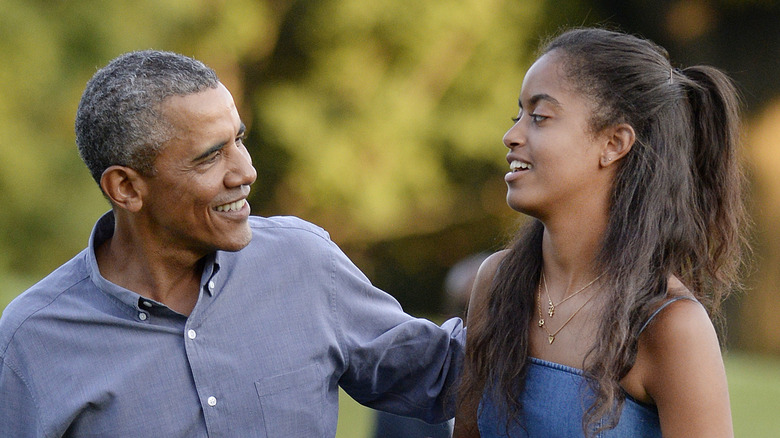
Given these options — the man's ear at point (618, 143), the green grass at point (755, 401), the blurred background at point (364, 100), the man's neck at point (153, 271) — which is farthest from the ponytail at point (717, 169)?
the blurred background at point (364, 100)

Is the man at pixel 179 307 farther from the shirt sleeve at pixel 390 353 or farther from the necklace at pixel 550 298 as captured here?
the necklace at pixel 550 298

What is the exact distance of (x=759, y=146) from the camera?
7.77 meters

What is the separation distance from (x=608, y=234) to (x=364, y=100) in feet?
17.7

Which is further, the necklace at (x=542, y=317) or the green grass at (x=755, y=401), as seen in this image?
the green grass at (x=755, y=401)

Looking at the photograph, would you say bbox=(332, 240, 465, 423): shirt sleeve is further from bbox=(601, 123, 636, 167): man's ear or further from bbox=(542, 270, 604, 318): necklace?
bbox=(601, 123, 636, 167): man's ear

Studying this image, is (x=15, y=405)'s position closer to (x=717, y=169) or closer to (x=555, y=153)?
(x=555, y=153)

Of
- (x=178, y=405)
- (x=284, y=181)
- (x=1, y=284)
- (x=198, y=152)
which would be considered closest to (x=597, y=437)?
(x=178, y=405)

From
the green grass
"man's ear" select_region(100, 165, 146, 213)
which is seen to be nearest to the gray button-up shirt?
"man's ear" select_region(100, 165, 146, 213)

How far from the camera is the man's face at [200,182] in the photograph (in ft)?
6.68

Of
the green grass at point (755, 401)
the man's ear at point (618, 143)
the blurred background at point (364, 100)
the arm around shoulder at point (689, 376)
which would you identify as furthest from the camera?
the blurred background at point (364, 100)

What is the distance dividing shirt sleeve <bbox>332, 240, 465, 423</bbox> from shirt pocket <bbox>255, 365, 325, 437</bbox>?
0.41 ft

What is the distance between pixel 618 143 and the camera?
2031mm

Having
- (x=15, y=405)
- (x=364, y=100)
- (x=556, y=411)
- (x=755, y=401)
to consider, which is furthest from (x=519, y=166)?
(x=364, y=100)

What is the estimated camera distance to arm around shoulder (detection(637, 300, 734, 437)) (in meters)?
1.81
